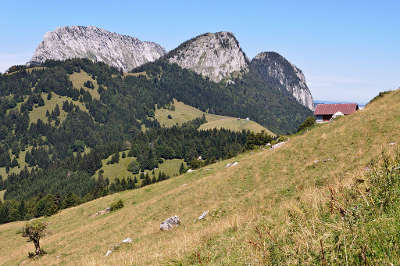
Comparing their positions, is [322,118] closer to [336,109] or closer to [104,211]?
[336,109]

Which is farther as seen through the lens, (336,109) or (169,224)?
(336,109)

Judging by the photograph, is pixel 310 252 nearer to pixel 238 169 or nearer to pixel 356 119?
pixel 238 169

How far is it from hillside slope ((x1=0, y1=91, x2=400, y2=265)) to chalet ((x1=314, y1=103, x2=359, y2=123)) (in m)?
36.2

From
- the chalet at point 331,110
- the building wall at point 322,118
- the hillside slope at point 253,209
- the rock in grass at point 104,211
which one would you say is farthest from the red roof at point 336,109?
the rock in grass at point 104,211

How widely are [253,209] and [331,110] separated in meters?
76.4


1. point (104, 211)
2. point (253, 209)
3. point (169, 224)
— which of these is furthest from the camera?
point (104, 211)

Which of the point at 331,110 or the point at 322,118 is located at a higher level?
the point at 331,110

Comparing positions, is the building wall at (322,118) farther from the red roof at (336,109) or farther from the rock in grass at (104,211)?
the rock in grass at (104,211)

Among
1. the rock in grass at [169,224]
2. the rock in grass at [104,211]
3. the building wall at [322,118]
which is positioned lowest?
the rock in grass at [104,211]

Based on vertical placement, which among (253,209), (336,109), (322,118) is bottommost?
(253,209)

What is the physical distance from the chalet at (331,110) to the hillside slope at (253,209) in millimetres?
36237

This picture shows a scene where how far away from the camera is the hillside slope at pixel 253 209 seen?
6438 mm

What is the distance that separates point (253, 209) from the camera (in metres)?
11.8

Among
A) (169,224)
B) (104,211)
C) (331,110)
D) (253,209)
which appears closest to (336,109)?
(331,110)
